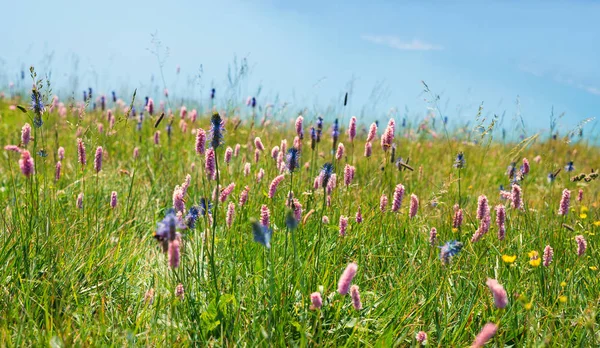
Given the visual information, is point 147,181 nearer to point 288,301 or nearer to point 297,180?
point 297,180

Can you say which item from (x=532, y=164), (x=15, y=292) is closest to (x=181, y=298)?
(x=15, y=292)

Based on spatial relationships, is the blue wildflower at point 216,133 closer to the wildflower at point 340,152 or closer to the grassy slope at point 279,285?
the grassy slope at point 279,285

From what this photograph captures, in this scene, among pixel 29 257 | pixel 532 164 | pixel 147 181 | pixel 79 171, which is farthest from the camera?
pixel 532 164

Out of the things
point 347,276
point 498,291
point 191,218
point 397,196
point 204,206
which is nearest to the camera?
point 498,291

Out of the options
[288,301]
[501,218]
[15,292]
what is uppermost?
[501,218]

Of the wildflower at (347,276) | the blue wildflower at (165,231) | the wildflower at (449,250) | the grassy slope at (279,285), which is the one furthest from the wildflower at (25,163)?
the wildflower at (449,250)

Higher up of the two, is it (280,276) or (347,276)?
(347,276)

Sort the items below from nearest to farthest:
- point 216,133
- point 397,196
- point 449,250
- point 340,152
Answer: point 216,133 < point 449,250 < point 397,196 < point 340,152

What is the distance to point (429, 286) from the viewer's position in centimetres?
249

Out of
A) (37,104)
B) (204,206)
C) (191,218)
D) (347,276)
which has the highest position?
(37,104)

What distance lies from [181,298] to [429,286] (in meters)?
1.16

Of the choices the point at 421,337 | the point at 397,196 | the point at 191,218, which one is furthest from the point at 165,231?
the point at 397,196

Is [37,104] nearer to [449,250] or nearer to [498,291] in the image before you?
[449,250]

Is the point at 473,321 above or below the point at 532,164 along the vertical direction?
above
